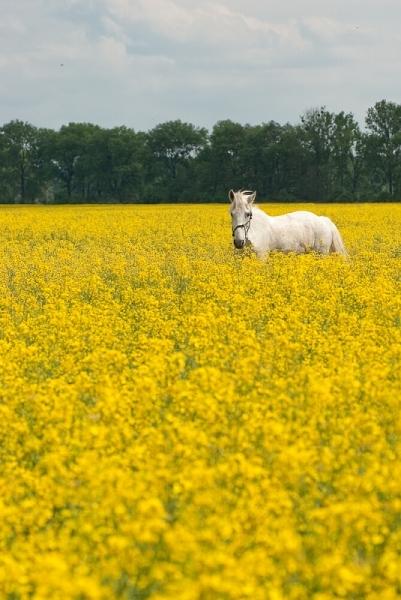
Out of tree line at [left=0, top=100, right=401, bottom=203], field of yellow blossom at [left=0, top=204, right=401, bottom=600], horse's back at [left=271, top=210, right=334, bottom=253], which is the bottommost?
field of yellow blossom at [left=0, top=204, right=401, bottom=600]

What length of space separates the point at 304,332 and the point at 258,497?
483cm

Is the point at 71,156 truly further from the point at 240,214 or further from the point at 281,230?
the point at 240,214

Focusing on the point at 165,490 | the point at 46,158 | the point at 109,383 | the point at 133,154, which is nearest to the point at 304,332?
the point at 109,383

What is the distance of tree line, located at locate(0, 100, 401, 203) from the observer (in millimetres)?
79250

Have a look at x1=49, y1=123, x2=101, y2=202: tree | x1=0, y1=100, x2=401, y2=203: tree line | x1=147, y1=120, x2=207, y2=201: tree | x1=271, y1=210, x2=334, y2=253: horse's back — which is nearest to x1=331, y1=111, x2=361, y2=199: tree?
x1=0, y1=100, x2=401, y2=203: tree line

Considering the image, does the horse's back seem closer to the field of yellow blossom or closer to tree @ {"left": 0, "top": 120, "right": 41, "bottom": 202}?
the field of yellow blossom

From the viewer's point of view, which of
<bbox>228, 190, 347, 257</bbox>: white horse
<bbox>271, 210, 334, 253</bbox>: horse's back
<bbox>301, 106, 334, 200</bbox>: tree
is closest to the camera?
<bbox>228, 190, 347, 257</bbox>: white horse

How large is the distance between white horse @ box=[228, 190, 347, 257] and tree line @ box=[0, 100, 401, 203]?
155 feet

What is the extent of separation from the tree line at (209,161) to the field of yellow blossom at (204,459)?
57297 mm

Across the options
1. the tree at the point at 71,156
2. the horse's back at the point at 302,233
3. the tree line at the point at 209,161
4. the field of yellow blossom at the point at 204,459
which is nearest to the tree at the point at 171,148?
the tree line at the point at 209,161

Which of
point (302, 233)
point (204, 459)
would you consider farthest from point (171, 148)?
point (204, 459)

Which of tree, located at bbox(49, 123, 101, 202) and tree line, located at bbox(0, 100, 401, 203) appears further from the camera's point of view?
tree, located at bbox(49, 123, 101, 202)

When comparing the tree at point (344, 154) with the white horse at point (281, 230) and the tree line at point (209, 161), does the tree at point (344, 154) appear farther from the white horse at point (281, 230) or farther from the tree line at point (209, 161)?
the white horse at point (281, 230)

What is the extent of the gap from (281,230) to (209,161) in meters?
68.2
